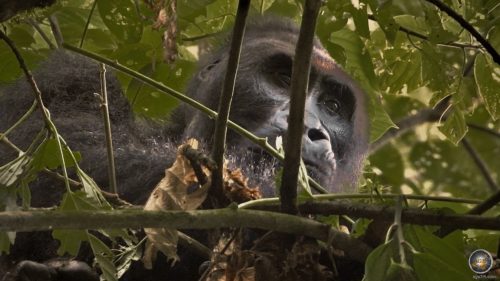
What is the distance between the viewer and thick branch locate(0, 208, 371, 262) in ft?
4.82

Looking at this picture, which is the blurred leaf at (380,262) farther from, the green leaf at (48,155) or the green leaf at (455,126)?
the green leaf at (455,126)

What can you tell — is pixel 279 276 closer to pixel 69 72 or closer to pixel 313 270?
pixel 313 270

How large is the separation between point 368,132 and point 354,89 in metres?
0.27

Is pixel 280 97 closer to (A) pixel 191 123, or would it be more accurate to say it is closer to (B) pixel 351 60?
(A) pixel 191 123

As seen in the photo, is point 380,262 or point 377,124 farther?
point 377,124

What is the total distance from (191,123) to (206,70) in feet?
2.03

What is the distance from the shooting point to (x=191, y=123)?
3.79m

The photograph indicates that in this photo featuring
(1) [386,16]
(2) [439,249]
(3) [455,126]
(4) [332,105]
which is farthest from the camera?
(4) [332,105]

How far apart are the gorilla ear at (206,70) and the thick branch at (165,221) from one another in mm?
2460

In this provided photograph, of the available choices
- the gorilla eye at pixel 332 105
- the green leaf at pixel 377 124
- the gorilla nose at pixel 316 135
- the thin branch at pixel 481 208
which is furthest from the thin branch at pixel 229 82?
the gorilla eye at pixel 332 105

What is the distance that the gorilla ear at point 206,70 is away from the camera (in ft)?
14.0

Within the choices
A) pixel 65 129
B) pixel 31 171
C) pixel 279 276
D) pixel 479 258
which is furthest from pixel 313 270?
pixel 65 129

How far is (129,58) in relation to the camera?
2.79 metres

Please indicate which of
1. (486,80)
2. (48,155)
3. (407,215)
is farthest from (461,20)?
(48,155)
